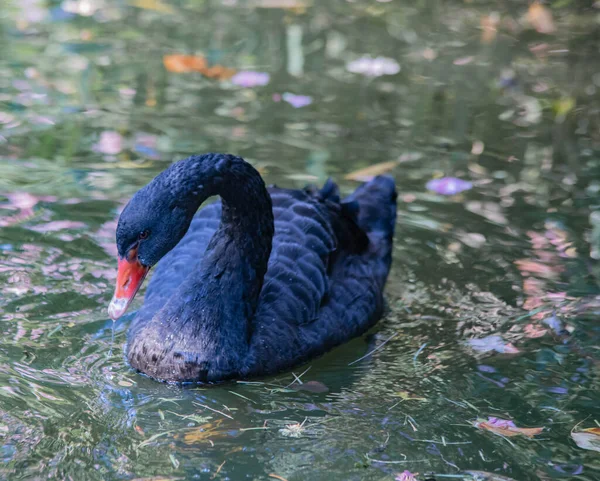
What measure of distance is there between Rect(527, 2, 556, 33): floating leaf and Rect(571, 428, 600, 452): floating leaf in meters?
7.11

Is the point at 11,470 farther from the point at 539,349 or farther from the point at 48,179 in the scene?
the point at 48,179

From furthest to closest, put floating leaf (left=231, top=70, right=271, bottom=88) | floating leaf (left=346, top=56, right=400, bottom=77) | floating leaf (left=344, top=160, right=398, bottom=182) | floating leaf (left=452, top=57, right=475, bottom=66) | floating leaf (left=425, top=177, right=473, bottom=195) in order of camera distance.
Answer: floating leaf (left=452, top=57, right=475, bottom=66), floating leaf (left=346, top=56, right=400, bottom=77), floating leaf (left=231, top=70, right=271, bottom=88), floating leaf (left=344, top=160, right=398, bottom=182), floating leaf (left=425, top=177, right=473, bottom=195)

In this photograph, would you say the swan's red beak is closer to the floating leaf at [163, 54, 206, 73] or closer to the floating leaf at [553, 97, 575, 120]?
the floating leaf at [163, 54, 206, 73]

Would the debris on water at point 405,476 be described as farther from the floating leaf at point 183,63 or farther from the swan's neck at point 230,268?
the floating leaf at point 183,63

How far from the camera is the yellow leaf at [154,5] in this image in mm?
10750

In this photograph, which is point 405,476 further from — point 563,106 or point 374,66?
point 374,66

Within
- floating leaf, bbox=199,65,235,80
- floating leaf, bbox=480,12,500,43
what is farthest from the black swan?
floating leaf, bbox=480,12,500,43

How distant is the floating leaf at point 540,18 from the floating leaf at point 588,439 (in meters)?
7.11

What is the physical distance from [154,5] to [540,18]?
172 inches

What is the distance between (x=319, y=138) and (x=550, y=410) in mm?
3703

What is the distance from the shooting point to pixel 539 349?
5332 mm

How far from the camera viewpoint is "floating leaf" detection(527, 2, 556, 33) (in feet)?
35.5

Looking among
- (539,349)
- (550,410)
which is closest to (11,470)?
(550,410)

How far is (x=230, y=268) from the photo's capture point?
16.2 ft
